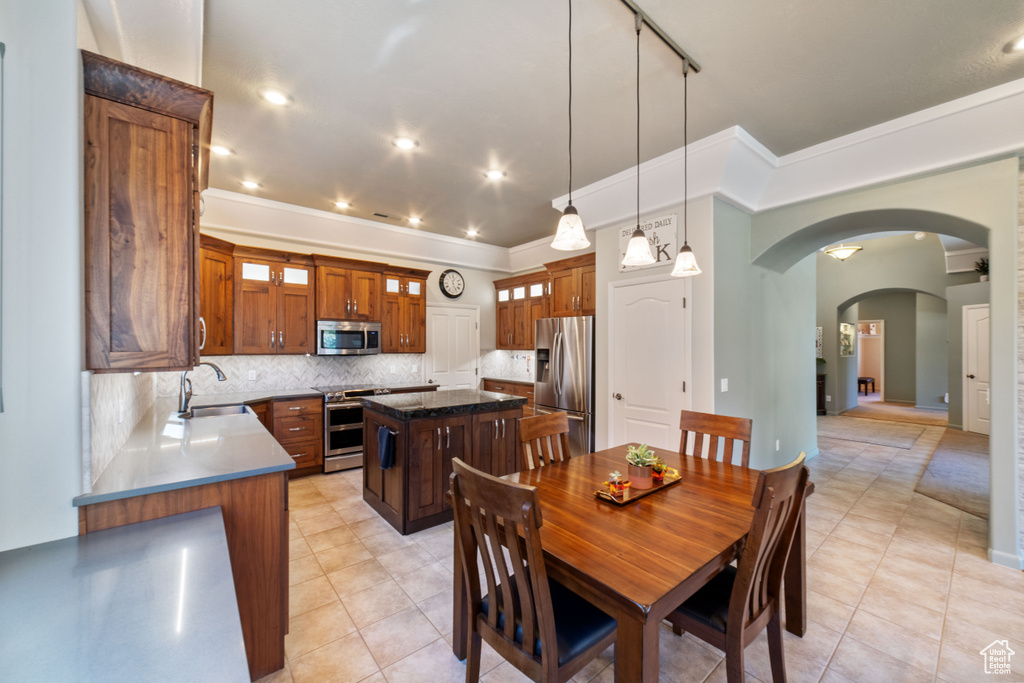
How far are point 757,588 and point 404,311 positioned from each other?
4.76 m

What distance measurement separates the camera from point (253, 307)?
438 centimetres

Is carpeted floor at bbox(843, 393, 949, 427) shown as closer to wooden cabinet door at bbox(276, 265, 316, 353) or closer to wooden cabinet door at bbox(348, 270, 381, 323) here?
wooden cabinet door at bbox(348, 270, 381, 323)

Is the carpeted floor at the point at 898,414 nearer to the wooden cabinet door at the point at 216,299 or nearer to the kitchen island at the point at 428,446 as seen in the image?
the kitchen island at the point at 428,446

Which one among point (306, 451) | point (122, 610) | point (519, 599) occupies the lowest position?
point (306, 451)

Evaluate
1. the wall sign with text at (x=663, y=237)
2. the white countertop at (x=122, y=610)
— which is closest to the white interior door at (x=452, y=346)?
the wall sign with text at (x=663, y=237)

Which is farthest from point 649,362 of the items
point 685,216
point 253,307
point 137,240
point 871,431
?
point 871,431

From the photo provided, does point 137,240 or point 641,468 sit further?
point 641,468

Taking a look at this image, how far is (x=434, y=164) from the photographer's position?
3479mm

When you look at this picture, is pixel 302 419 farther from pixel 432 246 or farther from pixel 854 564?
pixel 854 564

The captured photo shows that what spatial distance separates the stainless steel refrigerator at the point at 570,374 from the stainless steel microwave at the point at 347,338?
2.07 metres

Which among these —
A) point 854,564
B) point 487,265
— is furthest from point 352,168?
point 854,564

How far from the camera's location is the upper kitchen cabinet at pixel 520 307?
5730 millimetres

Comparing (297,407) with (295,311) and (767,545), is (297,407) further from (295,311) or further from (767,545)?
(767,545)

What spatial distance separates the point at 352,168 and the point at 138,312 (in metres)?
2.51
